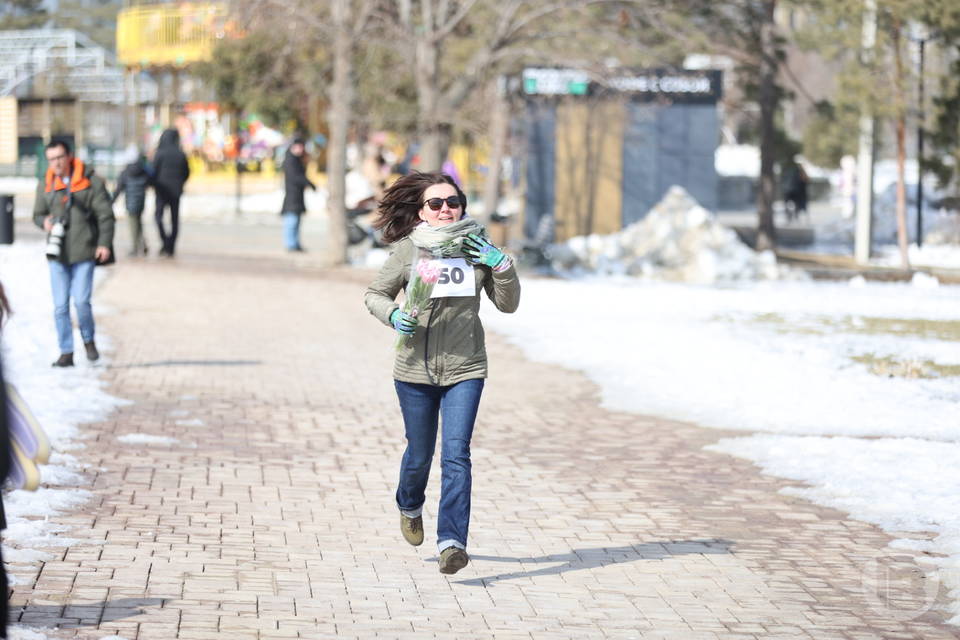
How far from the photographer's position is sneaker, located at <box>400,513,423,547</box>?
273 inches

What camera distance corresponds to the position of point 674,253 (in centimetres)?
2441

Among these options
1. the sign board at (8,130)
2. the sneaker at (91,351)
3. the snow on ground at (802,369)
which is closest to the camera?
the snow on ground at (802,369)

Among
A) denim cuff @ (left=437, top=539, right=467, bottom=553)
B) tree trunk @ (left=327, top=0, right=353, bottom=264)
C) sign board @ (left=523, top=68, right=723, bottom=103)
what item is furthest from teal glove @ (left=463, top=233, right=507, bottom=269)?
sign board @ (left=523, top=68, right=723, bottom=103)

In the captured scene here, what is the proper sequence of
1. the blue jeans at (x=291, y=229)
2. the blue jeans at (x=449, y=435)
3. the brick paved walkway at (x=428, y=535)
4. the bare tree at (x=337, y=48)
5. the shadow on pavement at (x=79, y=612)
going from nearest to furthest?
the shadow on pavement at (x=79, y=612)
the brick paved walkway at (x=428, y=535)
the blue jeans at (x=449, y=435)
the bare tree at (x=337, y=48)
the blue jeans at (x=291, y=229)

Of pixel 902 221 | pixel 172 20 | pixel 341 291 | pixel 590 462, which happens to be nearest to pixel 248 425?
pixel 590 462

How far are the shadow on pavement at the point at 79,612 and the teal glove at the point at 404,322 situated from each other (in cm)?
133

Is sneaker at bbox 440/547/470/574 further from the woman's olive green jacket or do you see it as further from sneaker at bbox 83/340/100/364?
sneaker at bbox 83/340/100/364

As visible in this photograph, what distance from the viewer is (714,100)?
1091 inches

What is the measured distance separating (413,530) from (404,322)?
3.30ft

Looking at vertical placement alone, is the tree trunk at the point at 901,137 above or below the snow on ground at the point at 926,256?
above

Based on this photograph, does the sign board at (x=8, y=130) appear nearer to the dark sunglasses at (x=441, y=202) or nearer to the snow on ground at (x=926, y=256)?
the snow on ground at (x=926, y=256)

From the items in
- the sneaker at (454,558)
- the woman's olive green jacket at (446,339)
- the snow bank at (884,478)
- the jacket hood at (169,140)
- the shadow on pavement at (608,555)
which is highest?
the jacket hood at (169,140)

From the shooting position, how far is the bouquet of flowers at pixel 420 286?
21.3 feet

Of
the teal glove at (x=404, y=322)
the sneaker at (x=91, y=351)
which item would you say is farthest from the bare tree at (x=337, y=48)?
the teal glove at (x=404, y=322)
